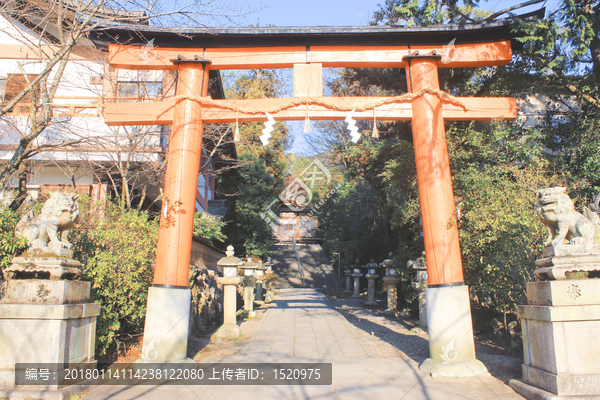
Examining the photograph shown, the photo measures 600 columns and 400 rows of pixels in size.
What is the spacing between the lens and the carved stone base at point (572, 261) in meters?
3.93

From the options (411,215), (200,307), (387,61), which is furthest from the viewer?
(411,215)

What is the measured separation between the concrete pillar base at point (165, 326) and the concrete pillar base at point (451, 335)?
3.40m

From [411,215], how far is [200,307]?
18.5 ft

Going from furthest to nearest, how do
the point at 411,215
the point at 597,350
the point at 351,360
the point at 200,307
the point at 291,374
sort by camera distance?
the point at 411,215 < the point at 200,307 < the point at 351,360 < the point at 291,374 < the point at 597,350

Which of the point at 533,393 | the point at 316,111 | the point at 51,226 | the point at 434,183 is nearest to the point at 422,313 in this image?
the point at 434,183

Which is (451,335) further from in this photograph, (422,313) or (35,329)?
(35,329)

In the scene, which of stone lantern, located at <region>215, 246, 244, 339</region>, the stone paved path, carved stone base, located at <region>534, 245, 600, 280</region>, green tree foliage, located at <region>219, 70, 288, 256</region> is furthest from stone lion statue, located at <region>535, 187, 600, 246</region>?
green tree foliage, located at <region>219, 70, 288, 256</region>

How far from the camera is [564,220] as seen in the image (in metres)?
4.13

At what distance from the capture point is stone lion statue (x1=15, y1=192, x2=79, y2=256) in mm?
4312

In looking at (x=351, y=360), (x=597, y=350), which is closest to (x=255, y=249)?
(x=351, y=360)

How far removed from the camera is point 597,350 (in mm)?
3770

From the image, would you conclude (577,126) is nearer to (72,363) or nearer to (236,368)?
(236,368)

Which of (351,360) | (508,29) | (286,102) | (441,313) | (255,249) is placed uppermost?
(508,29)

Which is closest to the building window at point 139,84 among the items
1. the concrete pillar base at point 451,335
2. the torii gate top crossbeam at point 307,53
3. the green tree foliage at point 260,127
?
the torii gate top crossbeam at point 307,53
